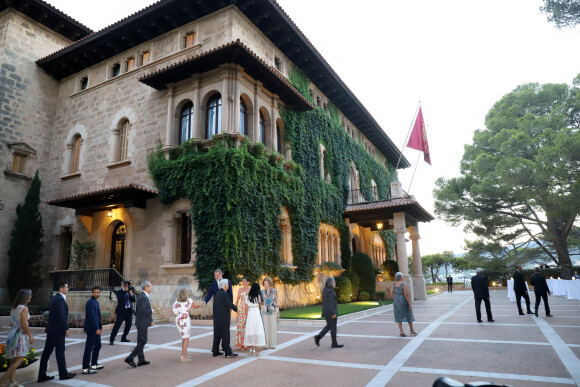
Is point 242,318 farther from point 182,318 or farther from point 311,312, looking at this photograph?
point 311,312

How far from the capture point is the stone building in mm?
14859

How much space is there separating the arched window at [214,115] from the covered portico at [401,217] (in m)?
10.8

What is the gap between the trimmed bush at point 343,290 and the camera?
711 inches

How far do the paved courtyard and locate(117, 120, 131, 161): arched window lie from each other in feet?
31.8

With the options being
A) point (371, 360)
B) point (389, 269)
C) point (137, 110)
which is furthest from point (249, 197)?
point (389, 269)

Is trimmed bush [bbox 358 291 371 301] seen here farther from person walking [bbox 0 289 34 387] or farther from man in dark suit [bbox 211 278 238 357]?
person walking [bbox 0 289 34 387]

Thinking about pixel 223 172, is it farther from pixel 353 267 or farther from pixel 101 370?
pixel 353 267

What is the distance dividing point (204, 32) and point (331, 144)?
10.2m

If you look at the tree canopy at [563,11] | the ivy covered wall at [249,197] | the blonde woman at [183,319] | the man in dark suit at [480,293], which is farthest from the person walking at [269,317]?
the tree canopy at [563,11]

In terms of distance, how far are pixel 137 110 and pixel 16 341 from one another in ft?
45.4

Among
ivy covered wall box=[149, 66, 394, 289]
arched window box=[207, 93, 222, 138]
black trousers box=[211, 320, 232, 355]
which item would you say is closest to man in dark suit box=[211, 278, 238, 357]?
black trousers box=[211, 320, 232, 355]

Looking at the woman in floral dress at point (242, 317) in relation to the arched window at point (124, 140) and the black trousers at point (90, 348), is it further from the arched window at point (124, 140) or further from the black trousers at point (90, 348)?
the arched window at point (124, 140)

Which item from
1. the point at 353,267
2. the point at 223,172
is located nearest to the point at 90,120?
the point at 223,172

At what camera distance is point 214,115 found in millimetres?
15469
